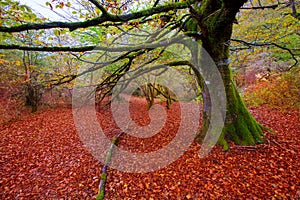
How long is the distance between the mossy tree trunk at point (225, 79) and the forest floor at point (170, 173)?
319 millimetres

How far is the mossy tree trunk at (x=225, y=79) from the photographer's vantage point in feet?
10.8

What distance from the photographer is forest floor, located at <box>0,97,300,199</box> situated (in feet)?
8.82

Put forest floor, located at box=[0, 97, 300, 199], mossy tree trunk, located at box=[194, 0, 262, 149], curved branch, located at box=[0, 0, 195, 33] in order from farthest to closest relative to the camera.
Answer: mossy tree trunk, located at box=[194, 0, 262, 149] < forest floor, located at box=[0, 97, 300, 199] < curved branch, located at box=[0, 0, 195, 33]

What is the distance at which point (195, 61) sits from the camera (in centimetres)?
402

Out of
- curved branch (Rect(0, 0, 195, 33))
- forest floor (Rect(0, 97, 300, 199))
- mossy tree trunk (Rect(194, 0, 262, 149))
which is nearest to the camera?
curved branch (Rect(0, 0, 195, 33))

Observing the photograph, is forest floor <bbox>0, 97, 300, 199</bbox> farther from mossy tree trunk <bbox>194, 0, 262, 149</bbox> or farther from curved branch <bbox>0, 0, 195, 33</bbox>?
curved branch <bbox>0, 0, 195, 33</bbox>

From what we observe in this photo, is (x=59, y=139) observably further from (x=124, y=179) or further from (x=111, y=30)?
(x=111, y=30)

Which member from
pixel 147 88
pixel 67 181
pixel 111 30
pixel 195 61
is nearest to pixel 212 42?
pixel 195 61

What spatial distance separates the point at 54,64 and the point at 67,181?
28.2 ft

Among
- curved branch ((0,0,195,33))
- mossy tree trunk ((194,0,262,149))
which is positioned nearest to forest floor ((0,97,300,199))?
mossy tree trunk ((194,0,262,149))

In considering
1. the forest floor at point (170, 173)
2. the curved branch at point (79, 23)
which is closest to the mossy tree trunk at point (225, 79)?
the forest floor at point (170, 173)

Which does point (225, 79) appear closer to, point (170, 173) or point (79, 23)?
point (170, 173)

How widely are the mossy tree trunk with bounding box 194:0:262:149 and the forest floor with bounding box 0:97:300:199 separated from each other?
32 centimetres

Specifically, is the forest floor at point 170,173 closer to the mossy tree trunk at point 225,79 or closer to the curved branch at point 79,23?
the mossy tree trunk at point 225,79
